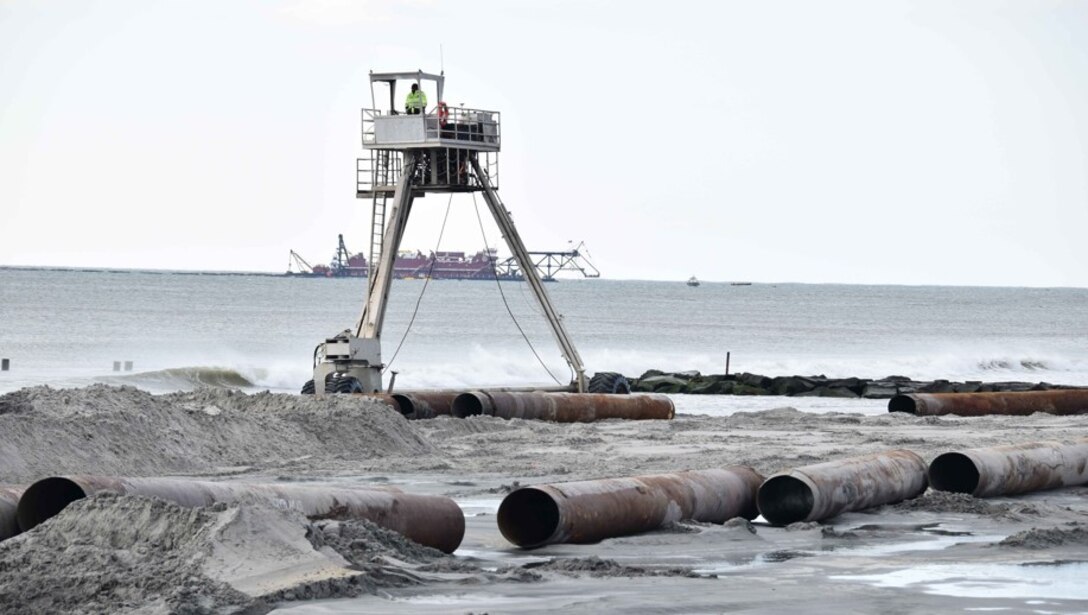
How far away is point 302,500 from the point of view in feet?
40.1

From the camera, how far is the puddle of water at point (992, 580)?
36.2 ft

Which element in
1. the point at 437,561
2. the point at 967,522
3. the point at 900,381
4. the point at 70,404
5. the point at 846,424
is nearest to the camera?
the point at 437,561

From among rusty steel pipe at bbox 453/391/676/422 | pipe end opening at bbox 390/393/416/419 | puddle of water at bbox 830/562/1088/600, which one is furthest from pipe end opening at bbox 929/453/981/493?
pipe end opening at bbox 390/393/416/419

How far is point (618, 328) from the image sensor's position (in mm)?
97250

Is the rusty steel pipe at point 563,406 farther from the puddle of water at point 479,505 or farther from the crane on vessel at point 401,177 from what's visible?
the puddle of water at point 479,505

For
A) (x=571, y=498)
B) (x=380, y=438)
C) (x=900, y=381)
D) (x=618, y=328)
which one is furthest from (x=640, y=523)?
(x=618, y=328)

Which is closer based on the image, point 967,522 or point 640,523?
point 640,523

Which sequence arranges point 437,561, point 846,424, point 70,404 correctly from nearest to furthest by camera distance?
point 437,561 < point 70,404 < point 846,424

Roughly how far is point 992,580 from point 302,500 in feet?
15.6

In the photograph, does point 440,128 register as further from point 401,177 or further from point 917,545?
point 917,545

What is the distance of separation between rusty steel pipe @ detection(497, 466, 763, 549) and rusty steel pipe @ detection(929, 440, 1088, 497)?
8.91ft

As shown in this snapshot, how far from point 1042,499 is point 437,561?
306 inches

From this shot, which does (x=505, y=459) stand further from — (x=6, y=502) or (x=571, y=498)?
(x=6, y=502)

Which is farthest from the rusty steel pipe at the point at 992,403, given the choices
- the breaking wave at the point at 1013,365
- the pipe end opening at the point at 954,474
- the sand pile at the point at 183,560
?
the breaking wave at the point at 1013,365
